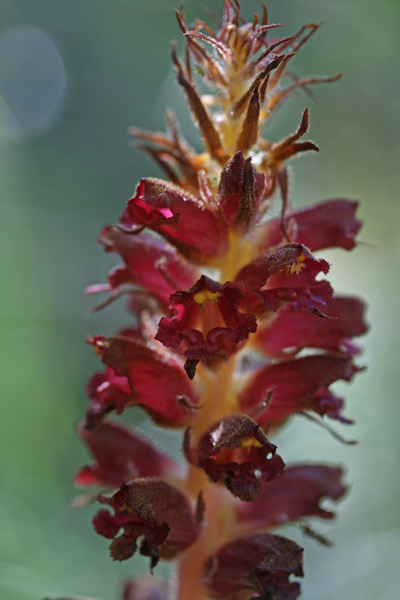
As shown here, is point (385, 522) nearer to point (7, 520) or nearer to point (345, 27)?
point (7, 520)

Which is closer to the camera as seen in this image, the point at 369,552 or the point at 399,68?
the point at 369,552

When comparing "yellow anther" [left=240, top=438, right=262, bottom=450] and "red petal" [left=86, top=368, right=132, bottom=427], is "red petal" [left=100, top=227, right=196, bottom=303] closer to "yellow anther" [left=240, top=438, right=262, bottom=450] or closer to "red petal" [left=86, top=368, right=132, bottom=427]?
"red petal" [left=86, top=368, right=132, bottom=427]

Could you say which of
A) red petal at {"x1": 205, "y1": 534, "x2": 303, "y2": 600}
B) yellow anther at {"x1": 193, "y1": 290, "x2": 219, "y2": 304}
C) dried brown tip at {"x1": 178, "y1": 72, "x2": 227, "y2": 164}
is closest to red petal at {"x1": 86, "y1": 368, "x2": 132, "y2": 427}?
yellow anther at {"x1": 193, "y1": 290, "x2": 219, "y2": 304}

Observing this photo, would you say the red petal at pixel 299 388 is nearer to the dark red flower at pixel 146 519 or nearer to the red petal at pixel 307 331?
the red petal at pixel 307 331

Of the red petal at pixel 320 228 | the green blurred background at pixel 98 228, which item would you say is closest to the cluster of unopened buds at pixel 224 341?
the red petal at pixel 320 228

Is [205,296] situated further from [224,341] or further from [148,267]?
[148,267]

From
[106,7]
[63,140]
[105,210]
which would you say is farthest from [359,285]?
[106,7]

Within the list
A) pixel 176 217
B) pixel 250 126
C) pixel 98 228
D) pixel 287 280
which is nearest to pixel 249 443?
pixel 287 280
